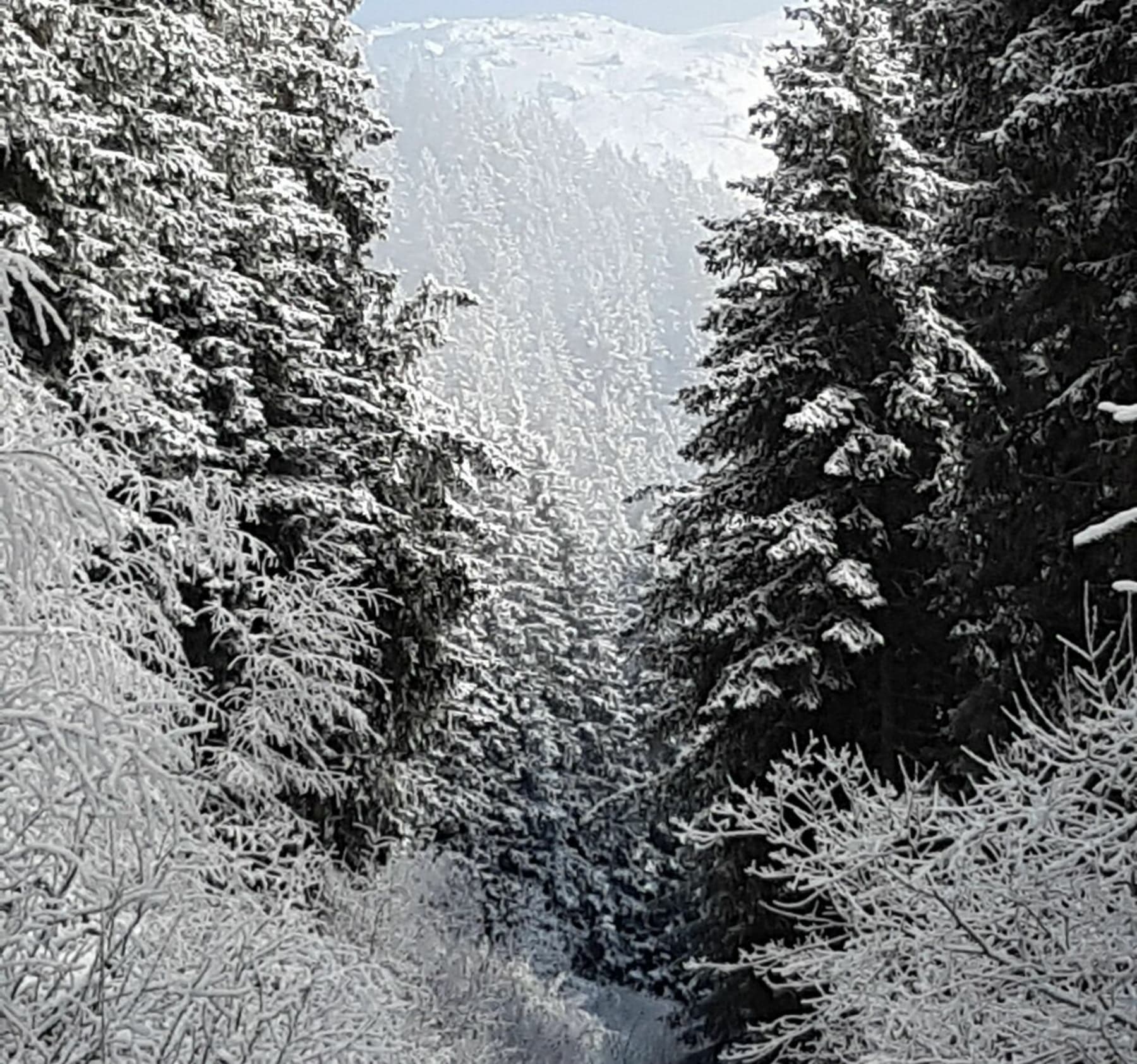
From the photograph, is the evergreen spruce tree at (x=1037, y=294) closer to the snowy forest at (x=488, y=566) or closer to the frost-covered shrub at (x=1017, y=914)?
the snowy forest at (x=488, y=566)

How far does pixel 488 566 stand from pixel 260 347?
7578 mm

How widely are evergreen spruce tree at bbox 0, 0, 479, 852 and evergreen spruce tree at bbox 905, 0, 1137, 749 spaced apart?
4.92 m

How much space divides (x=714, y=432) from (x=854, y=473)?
5.82 ft

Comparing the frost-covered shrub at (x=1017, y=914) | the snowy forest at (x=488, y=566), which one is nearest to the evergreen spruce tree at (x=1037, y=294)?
the snowy forest at (x=488, y=566)

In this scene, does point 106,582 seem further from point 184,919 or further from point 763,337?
point 763,337

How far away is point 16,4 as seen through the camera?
33.5 ft

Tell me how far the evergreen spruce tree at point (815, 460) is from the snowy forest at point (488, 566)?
55mm

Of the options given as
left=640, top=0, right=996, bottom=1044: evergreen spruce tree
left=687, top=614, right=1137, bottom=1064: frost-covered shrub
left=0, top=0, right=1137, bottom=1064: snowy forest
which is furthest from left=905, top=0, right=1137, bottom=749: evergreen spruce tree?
left=687, top=614, right=1137, bottom=1064: frost-covered shrub

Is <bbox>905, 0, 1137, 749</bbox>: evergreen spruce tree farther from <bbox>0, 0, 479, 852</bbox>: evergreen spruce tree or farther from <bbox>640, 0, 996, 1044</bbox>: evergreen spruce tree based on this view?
<bbox>0, 0, 479, 852</bbox>: evergreen spruce tree

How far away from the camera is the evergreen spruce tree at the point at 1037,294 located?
28.8ft

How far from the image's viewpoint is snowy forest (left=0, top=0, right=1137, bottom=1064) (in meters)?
5.08

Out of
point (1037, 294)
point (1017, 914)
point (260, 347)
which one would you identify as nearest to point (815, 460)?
point (1037, 294)

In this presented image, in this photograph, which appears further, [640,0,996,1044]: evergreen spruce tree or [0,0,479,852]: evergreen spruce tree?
[640,0,996,1044]: evergreen spruce tree

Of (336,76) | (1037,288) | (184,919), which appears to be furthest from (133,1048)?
(336,76)
